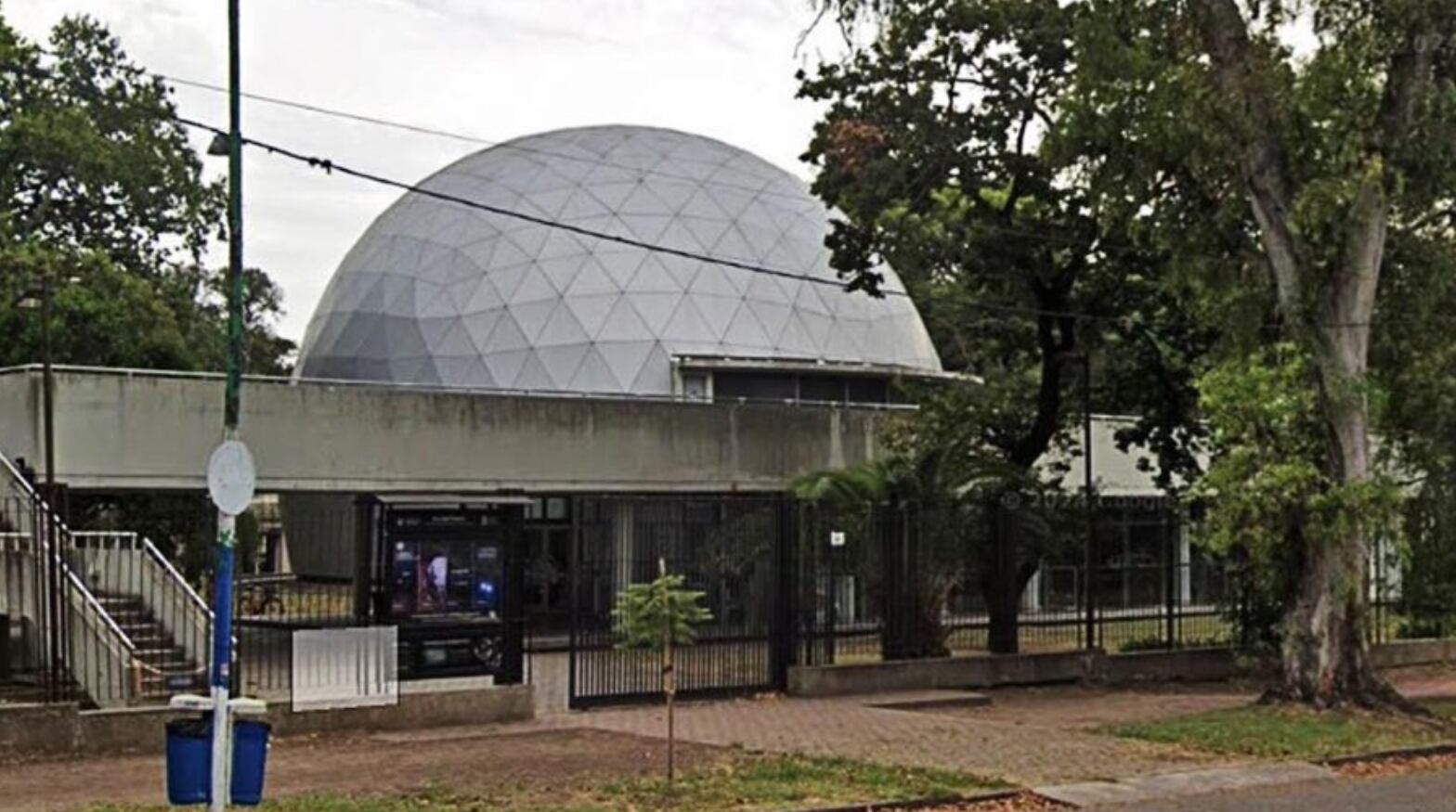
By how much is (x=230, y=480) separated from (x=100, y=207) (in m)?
40.9

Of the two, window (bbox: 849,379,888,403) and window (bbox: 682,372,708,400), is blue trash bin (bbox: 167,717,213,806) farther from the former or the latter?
window (bbox: 849,379,888,403)

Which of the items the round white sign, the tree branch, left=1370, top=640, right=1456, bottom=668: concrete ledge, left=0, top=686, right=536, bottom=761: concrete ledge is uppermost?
the tree branch

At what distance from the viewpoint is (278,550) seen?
4216 centimetres

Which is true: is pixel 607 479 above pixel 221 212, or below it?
below

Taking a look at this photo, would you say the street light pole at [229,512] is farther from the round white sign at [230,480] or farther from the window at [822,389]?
the window at [822,389]

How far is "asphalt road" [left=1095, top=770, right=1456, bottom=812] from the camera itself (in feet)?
44.1

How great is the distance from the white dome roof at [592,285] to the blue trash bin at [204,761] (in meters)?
28.6

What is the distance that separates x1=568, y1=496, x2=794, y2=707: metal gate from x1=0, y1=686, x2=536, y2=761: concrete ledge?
177 centimetres

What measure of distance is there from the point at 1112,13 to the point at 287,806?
13.6m

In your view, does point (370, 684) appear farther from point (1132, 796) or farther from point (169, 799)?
point (1132, 796)

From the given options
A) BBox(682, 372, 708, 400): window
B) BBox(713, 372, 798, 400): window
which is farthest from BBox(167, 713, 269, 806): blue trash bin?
BBox(713, 372, 798, 400): window

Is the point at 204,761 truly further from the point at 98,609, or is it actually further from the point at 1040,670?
the point at 1040,670

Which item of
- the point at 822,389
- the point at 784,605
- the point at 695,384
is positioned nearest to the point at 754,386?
the point at 695,384

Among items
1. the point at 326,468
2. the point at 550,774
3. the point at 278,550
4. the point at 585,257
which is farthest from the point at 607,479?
the point at 550,774
